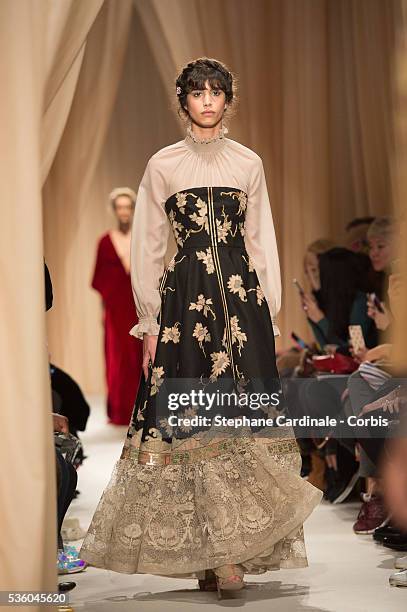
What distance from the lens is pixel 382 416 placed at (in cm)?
396

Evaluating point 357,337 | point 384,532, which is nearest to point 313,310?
point 357,337

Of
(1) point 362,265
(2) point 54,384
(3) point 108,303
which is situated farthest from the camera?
(3) point 108,303

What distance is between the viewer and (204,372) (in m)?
3.30

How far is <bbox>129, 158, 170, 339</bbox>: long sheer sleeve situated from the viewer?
3.32 metres

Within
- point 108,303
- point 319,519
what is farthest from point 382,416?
point 108,303

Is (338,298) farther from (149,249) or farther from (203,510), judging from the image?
(203,510)

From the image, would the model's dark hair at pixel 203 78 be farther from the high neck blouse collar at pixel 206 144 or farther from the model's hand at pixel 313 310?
the model's hand at pixel 313 310

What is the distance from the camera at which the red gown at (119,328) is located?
292 inches

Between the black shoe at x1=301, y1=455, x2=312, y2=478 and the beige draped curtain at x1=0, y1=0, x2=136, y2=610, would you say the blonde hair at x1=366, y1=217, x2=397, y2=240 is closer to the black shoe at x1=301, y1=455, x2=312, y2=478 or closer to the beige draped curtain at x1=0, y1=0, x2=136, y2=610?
the black shoe at x1=301, y1=455, x2=312, y2=478

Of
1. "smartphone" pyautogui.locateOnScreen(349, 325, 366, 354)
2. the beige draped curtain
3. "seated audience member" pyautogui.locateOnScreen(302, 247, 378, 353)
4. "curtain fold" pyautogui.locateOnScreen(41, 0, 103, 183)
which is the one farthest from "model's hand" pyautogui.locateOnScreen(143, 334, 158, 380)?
"seated audience member" pyautogui.locateOnScreen(302, 247, 378, 353)

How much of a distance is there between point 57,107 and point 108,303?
453 cm

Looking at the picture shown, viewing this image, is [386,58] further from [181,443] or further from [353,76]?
[181,443]

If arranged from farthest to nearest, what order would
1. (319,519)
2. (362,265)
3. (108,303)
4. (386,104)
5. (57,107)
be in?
(108,303), (386,104), (362,265), (319,519), (57,107)

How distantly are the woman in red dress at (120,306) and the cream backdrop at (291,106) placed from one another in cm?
37
